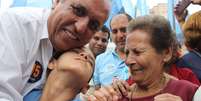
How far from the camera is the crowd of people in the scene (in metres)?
1.30

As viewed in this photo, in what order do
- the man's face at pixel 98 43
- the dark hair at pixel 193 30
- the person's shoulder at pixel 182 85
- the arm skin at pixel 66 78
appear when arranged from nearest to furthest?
→ the arm skin at pixel 66 78
the person's shoulder at pixel 182 85
the dark hair at pixel 193 30
the man's face at pixel 98 43

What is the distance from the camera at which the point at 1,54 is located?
1.22 m

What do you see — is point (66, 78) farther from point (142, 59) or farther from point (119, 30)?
point (119, 30)

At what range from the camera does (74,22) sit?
144 centimetres

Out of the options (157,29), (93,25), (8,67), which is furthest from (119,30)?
(8,67)

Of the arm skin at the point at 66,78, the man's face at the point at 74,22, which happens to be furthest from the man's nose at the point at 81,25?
the arm skin at the point at 66,78

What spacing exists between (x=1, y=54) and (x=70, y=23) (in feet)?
1.08

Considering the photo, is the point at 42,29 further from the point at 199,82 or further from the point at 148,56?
the point at 199,82

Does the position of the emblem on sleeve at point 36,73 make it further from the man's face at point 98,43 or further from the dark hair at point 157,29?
the man's face at point 98,43

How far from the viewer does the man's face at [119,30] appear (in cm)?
308

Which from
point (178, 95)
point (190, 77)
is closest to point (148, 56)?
point (178, 95)

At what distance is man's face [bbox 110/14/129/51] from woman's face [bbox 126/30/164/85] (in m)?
1.29

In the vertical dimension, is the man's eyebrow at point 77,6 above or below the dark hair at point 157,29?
above

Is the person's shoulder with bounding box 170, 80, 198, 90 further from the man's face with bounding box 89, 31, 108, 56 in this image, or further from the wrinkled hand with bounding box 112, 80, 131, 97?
the man's face with bounding box 89, 31, 108, 56
